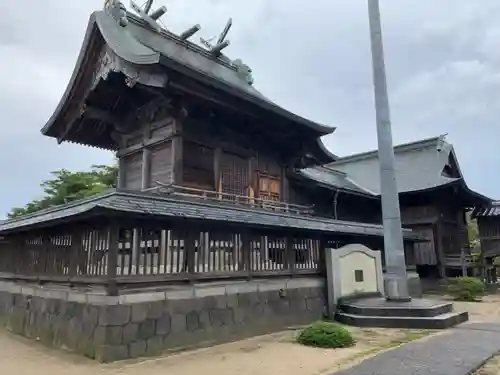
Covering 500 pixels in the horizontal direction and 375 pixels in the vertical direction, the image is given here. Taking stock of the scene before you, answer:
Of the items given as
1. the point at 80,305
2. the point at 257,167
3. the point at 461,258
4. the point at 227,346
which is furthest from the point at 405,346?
the point at 461,258

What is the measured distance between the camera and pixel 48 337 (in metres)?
8.85

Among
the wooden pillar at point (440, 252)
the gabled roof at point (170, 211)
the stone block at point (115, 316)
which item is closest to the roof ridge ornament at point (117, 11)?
the gabled roof at point (170, 211)

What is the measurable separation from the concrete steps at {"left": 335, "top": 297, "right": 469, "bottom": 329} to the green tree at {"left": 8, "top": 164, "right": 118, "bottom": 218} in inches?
701

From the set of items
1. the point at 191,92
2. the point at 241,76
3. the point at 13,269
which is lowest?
the point at 13,269

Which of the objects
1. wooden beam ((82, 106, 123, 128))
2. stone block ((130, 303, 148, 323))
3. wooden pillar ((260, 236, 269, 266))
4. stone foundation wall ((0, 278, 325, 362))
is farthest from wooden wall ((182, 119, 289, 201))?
stone block ((130, 303, 148, 323))

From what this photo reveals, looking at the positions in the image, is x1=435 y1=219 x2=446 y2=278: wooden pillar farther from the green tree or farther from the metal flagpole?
the green tree

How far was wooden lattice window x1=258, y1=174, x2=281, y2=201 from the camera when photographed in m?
13.4

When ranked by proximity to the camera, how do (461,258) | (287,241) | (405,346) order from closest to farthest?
1. (405,346)
2. (287,241)
3. (461,258)

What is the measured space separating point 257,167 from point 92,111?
5.27 m

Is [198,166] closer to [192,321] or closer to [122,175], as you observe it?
[122,175]

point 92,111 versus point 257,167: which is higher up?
point 92,111

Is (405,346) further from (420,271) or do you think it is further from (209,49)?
(420,271)

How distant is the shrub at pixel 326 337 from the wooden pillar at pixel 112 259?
378 cm

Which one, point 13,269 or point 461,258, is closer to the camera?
point 13,269
